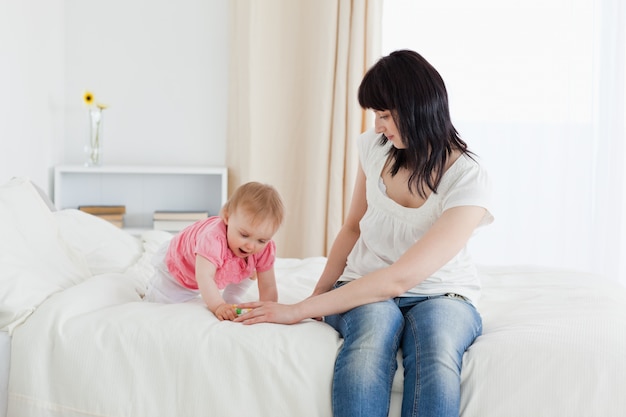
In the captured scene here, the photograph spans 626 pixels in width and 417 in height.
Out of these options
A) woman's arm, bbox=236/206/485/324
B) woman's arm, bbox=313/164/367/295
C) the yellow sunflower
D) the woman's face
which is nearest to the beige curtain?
the yellow sunflower

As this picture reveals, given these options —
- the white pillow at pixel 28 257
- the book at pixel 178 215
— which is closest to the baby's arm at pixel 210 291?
the white pillow at pixel 28 257

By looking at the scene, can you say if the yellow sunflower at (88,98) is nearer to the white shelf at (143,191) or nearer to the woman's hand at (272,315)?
the white shelf at (143,191)

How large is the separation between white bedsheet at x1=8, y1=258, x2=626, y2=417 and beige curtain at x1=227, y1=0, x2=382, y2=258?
2.33 m

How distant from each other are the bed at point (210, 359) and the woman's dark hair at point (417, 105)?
15.8 inches

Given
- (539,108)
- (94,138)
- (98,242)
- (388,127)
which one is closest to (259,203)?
(388,127)

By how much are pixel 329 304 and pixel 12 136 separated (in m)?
2.00

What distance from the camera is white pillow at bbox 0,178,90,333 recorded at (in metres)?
1.67

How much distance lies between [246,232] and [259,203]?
8 cm

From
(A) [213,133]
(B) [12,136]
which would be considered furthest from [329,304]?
(A) [213,133]

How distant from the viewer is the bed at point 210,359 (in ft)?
4.70

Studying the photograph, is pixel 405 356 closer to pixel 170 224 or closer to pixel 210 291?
pixel 210 291

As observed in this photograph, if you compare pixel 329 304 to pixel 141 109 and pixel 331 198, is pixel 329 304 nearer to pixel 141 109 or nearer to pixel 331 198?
pixel 331 198

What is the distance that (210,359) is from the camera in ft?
5.05

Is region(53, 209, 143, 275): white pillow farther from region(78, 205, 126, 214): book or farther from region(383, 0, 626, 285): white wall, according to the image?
region(383, 0, 626, 285): white wall
